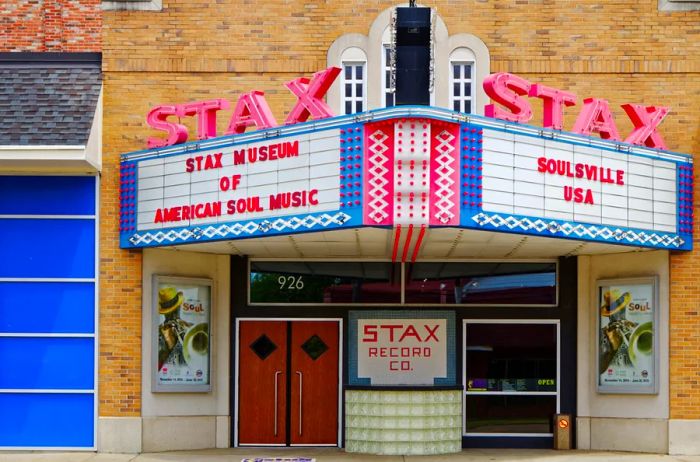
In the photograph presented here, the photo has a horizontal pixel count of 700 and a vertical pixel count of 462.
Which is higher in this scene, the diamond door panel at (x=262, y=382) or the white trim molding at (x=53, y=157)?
the white trim molding at (x=53, y=157)

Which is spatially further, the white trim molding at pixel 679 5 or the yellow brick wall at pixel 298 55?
the white trim molding at pixel 679 5

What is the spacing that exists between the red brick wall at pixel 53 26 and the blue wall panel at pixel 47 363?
5.67 metres

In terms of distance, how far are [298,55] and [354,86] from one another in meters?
0.97

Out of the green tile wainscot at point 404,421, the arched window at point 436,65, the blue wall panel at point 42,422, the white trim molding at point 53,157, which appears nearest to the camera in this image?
the white trim molding at point 53,157

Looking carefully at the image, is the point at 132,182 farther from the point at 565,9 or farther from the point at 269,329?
the point at 565,9

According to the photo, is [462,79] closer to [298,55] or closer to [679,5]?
[298,55]

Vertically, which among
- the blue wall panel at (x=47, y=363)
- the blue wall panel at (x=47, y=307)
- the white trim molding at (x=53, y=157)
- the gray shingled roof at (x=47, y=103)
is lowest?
the blue wall panel at (x=47, y=363)

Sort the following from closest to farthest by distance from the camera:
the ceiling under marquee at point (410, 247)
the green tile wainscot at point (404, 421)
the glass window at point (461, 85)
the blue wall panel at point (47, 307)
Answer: the ceiling under marquee at point (410, 247) → the green tile wainscot at point (404, 421) → the blue wall panel at point (47, 307) → the glass window at point (461, 85)

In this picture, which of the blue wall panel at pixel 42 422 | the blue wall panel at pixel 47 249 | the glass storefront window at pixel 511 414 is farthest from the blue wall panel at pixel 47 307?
the glass storefront window at pixel 511 414

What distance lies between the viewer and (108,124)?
16750 mm

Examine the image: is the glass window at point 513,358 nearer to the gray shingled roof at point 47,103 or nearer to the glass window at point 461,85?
the glass window at point 461,85

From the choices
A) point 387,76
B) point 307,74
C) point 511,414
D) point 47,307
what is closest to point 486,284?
point 511,414

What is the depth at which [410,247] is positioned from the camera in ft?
50.0

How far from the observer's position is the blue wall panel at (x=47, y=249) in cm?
1647
